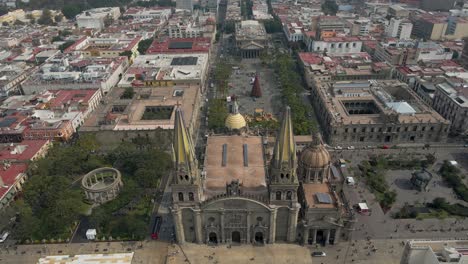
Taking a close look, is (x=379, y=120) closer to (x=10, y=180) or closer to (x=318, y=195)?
(x=318, y=195)

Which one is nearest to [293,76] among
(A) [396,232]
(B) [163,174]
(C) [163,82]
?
(C) [163,82]

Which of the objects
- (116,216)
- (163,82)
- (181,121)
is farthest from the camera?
(163,82)

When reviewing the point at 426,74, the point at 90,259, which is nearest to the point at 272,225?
the point at 90,259

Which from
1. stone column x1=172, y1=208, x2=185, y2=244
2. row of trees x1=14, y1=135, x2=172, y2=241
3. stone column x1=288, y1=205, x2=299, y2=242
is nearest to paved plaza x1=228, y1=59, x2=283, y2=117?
row of trees x1=14, y1=135, x2=172, y2=241

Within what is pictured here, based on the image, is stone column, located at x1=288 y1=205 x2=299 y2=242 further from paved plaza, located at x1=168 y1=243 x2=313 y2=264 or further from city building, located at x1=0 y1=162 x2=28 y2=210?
city building, located at x1=0 y1=162 x2=28 y2=210

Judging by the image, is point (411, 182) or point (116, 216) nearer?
point (116, 216)

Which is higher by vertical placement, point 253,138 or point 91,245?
point 253,138

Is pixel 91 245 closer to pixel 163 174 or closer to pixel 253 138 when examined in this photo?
pixel 163 174
